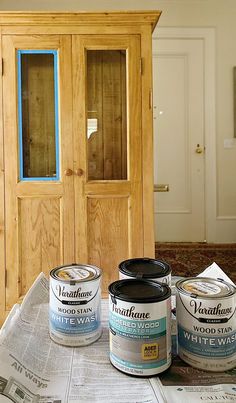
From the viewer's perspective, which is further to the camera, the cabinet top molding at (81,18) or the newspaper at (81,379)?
the cabinet top molding at (81,18)

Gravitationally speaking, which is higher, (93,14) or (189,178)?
(93,14)

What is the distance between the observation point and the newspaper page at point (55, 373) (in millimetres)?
540

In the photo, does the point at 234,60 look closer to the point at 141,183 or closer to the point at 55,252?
the point at 141,183

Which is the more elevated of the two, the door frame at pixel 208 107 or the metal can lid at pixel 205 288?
the door frame at pixel 208 107

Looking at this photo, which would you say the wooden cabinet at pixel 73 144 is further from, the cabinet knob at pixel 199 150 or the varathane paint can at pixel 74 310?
the cabinet knob at pixel 199 150

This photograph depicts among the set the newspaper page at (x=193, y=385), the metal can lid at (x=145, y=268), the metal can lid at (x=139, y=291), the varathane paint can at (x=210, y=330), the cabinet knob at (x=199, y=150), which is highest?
the cabinet knob at (x=199, y=150)

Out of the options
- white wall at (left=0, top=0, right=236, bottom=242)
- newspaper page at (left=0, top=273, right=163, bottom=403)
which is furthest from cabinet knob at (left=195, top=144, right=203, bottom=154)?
newspaper page at (left=0, top=273, right=163, bottom=403)

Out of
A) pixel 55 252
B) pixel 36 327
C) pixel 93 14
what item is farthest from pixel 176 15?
pixel 36 327

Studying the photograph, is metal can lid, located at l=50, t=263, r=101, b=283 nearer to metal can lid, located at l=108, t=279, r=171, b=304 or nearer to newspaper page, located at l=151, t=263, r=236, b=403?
metal can lid, located at l=108, t=279, r=171, b=304

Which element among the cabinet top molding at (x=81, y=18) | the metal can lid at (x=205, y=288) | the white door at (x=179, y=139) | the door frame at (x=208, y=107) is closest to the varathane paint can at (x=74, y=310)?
the metal can lid at (x=205, y=288)

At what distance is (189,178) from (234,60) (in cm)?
115

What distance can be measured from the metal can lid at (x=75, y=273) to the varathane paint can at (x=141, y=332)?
0.12 m

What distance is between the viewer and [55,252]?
6.21 feet

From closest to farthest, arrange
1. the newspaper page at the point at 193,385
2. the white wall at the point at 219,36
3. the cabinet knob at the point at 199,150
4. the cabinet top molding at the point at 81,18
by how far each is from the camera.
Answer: the newspaper page at the point at 193,385 < the cabinet top molding at the point at 81,18 < the white wall at the point at 219,36 < the cabinet knob at the point at 199,150
